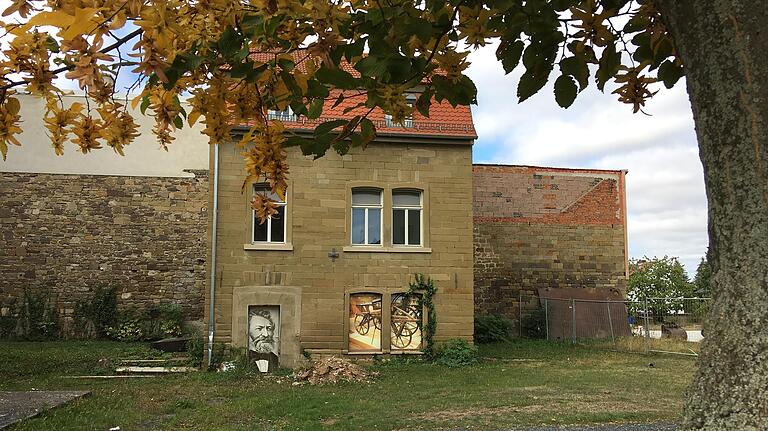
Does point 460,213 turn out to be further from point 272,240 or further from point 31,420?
point 31,420

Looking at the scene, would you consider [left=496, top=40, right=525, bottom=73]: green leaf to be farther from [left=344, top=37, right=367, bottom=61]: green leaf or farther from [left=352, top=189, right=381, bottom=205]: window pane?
[left=352, top=189, right=381, bottom=205]: window pane

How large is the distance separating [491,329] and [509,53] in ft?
69.7

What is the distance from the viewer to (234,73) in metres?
2.74

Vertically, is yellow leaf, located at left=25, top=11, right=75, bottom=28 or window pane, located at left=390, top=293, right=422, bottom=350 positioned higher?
yellow leaf, located at left=25, top=11, right=75, bottom=28

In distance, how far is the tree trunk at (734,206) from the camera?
197 centimetres

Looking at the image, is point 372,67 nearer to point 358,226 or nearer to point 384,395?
point 384,395

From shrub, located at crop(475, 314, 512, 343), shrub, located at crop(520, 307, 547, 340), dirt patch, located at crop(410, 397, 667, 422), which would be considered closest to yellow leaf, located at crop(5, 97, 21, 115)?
dirt patch, located at crop(410, 397, 667, 422)

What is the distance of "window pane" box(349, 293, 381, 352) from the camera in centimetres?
1780

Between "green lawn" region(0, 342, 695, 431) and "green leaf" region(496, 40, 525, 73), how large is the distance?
7.09 m

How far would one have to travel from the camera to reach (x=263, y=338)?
56.8ft

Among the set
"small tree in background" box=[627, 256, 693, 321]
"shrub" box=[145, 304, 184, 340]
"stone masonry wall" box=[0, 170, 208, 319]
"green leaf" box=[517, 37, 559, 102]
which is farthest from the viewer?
"small tree in background" box=[627, 256, 693, 321]

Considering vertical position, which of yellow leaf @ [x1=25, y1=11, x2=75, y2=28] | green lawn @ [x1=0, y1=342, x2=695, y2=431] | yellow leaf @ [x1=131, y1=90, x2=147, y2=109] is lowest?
green lawn @ [x1=0, y1=342, x2=695, y2=431]

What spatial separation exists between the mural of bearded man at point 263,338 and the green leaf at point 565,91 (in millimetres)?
14995

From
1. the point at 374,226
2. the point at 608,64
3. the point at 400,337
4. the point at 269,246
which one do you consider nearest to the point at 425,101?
the point at 608,64
